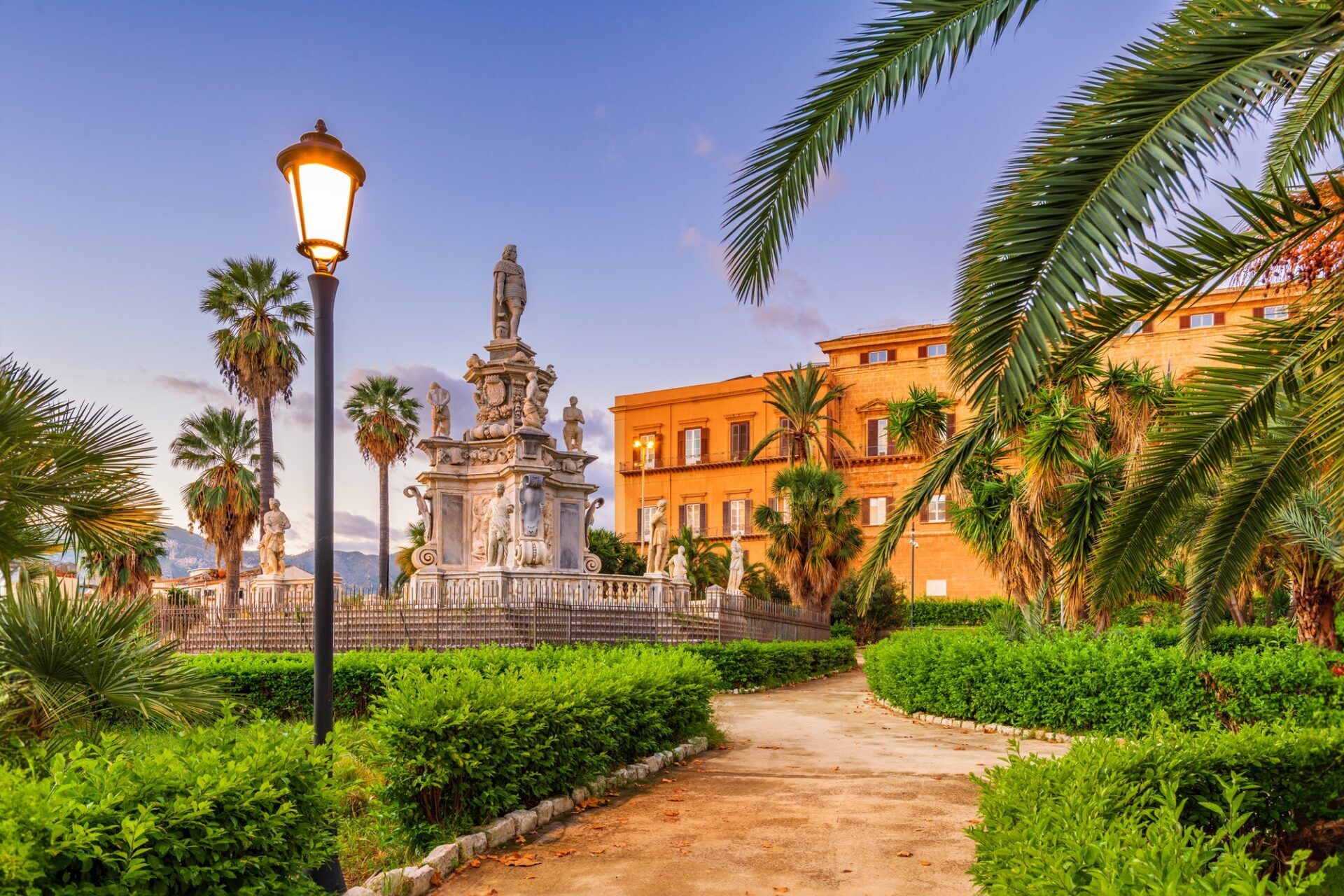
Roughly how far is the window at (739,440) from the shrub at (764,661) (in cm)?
2725

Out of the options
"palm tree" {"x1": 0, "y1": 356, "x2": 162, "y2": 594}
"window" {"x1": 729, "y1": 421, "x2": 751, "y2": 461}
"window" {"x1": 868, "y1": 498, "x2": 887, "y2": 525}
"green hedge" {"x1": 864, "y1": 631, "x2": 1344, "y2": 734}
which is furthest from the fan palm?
"window" {"x1": 729, "y1": 421, "x2": 751, "y2": 461}

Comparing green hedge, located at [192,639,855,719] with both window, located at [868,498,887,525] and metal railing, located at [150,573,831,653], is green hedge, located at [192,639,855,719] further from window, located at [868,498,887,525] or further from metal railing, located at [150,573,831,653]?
window, located at [868,498,887,525]

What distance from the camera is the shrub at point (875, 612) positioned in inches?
1564

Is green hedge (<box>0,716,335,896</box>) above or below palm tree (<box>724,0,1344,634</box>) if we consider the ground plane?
below

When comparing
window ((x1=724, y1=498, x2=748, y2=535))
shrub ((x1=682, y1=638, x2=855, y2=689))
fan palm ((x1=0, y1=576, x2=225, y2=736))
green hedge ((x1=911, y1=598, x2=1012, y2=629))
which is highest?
window ((x1=724, y1=498, x2=748, y2=535))

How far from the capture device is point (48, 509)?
540 cm

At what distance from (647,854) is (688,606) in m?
19.3

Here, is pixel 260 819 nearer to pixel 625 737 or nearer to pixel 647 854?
pixel 647 854

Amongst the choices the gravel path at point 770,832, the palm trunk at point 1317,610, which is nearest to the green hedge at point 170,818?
the gravel path at point 770,832

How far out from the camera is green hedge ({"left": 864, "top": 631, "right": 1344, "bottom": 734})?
1128cm

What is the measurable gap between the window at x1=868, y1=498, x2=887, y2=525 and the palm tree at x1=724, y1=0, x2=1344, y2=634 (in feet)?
147

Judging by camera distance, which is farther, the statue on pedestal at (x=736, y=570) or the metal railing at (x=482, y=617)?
the statue on pedestal at (x=736, y=570)

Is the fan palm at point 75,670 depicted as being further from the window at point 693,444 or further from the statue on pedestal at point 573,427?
the window at point 693,444

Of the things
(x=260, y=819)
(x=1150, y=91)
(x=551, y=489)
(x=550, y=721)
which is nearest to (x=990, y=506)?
(x=551, y=489)
